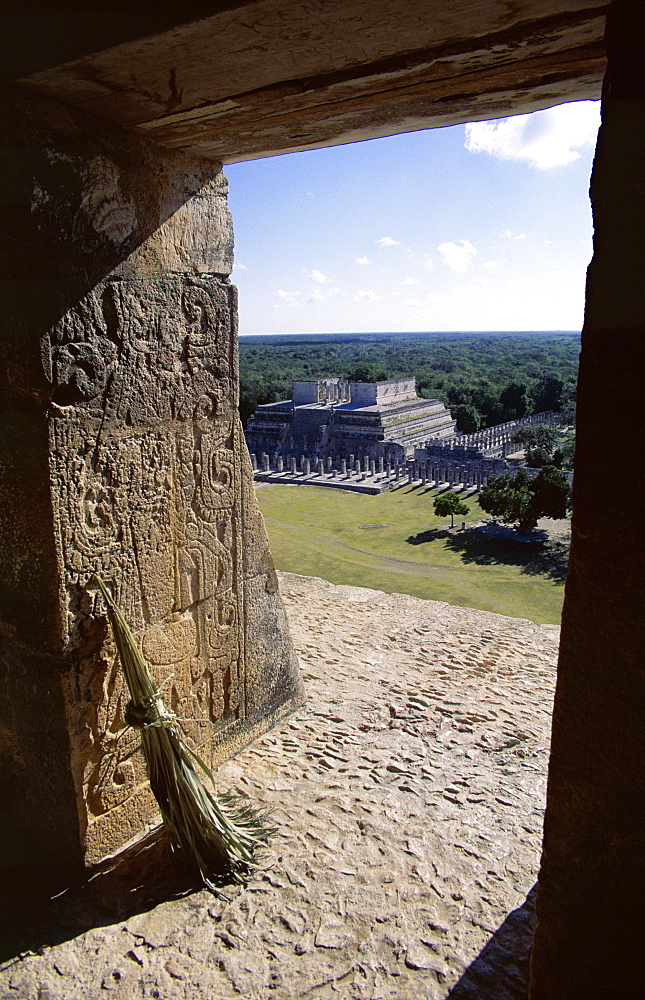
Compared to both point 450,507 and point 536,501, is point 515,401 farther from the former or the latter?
point 536,501

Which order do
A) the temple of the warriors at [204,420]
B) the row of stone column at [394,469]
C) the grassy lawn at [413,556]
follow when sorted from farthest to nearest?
the row of stone column at [394,469] < the grassy lawn at [413,556] < the temple of the warriors at [204,420]

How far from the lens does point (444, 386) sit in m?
41.8

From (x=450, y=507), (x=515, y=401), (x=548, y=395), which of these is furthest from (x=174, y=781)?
(x=548, y=395)

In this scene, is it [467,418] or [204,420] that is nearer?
[204,420]

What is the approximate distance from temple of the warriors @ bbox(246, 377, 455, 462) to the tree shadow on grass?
9758 millimetres

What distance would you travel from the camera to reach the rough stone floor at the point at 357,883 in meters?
2.00

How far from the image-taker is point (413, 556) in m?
13.9

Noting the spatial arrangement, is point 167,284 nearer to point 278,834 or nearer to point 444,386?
point 278,834

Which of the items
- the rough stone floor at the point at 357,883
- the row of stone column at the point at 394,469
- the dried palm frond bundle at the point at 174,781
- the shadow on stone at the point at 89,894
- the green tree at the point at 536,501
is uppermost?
the dried palm frond bundle at the point at 174,781

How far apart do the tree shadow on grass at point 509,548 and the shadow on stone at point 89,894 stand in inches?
422

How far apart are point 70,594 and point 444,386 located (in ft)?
135

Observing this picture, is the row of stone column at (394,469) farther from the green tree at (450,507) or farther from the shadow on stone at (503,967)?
the shadow on stone at (503,967)

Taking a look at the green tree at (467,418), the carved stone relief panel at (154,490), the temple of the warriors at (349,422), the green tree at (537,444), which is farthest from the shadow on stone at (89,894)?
the green tree at (467,418)

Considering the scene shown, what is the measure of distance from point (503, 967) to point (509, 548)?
1285cm
